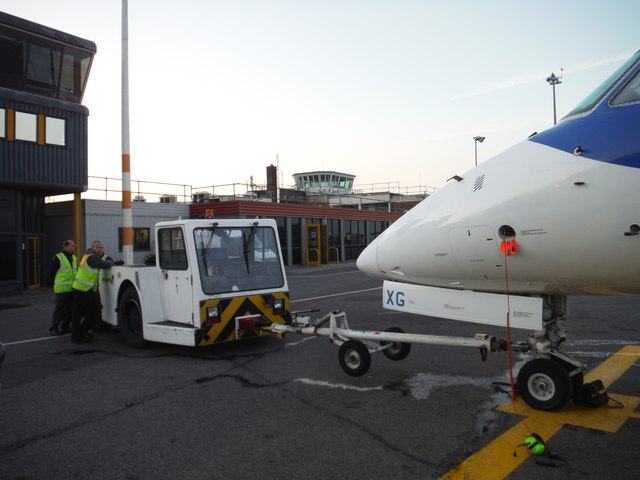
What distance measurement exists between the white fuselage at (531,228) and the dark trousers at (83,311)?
569 cm

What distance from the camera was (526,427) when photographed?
4.53m

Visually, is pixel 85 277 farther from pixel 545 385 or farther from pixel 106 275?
pixel 545 385

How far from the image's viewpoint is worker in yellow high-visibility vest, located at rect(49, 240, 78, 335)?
9.10 m

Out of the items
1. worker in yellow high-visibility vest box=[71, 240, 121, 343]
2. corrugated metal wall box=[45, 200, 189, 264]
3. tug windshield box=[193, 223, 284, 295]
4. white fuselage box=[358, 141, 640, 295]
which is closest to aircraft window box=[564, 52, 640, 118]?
white fuselage box=[358, 141, 640, 295]

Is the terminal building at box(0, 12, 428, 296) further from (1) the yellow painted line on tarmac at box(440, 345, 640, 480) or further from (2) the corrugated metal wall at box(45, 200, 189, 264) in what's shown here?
(1) the yellow painted line on tarmac at box(440, 345, 640, 480)

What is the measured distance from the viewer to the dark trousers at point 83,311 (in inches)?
339

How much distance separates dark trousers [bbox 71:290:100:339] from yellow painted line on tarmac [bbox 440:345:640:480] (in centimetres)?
672

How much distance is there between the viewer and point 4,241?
18.8m

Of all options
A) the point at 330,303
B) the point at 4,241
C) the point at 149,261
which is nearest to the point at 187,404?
the point at 149,261

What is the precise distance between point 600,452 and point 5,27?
22.1m

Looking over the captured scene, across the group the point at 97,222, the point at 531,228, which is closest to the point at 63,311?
the point at 531,228

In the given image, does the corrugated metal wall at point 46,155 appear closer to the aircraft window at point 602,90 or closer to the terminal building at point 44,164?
the terminal building at point 44,164

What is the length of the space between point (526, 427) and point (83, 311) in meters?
7.20

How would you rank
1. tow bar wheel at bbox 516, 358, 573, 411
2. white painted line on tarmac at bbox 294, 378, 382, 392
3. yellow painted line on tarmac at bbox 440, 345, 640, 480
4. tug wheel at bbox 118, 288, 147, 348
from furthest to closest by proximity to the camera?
tug wheel at bbox 118, 288, 147, 348, white painted line on tarmac at bbox 294, 378, 382, 392, tow bar wheel at bbox 516, 358, 573, 411, yellow painted line on tarmac at bbox 440, 345, 640, 480
